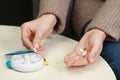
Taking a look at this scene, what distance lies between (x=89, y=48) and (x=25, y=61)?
6.6 inches

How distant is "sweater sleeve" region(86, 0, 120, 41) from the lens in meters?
0.73

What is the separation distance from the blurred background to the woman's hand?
37.4 inches

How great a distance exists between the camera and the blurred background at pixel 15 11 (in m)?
1.63

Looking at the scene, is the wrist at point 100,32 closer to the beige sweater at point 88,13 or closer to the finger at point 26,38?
the beige sweater at point 88,13

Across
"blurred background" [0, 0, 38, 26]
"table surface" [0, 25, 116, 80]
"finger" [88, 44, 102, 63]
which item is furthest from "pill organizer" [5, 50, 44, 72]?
"blurred background" [0, 0, 38, 26]

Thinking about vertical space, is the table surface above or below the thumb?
below

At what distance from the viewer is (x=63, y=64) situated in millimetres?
662

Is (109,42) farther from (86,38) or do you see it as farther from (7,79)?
(7,79)

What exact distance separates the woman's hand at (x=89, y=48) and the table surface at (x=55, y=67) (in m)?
0.02

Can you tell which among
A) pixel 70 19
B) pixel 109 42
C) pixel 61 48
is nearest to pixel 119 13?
pixel 109 42

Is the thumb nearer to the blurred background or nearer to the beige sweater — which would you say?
the beige sweater

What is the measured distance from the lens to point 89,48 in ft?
2.26

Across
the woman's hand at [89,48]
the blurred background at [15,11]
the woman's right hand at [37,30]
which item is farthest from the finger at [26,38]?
the blurred background at [15,11]

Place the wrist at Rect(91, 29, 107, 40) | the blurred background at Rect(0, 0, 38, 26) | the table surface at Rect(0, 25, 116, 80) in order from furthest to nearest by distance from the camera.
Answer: the blurred background at Rect(0, 0, 38, 26) → the wrist at Rect(91, 29, 107, 40) → the table surface at Rect(0, 25, 116, 80)
